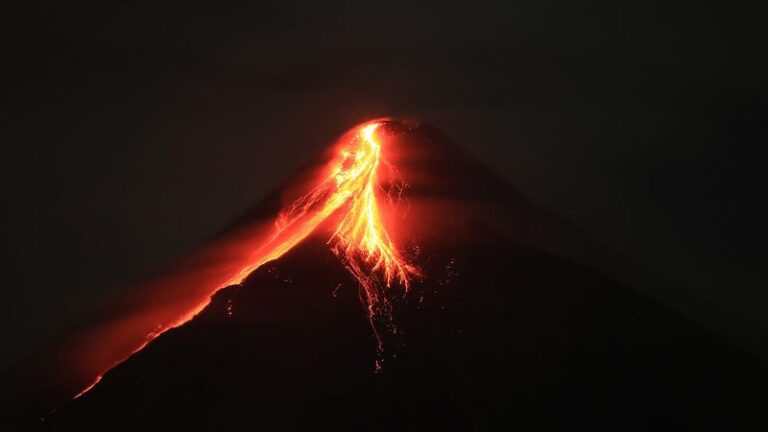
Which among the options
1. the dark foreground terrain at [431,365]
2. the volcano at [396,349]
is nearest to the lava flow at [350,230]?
the volcano at [396,349]

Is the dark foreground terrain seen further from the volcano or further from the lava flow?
the lava flow

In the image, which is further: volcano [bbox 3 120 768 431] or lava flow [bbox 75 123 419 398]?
lava flow [bbox 75 123 419 398]

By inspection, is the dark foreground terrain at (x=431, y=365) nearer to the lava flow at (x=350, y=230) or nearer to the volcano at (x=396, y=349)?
the volcano at (x=396, y=349)

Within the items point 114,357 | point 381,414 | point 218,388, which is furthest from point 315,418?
point 114,357

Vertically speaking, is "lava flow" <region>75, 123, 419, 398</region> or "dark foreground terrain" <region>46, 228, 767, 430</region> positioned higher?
Answer: "lava flow" <region>75, 123, 419, 398</region>

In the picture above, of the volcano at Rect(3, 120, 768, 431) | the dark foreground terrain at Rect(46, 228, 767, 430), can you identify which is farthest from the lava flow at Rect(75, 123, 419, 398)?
the dark foreground terrain at Rect(46, 228, 767, 430)

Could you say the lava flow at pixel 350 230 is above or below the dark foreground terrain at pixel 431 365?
above
